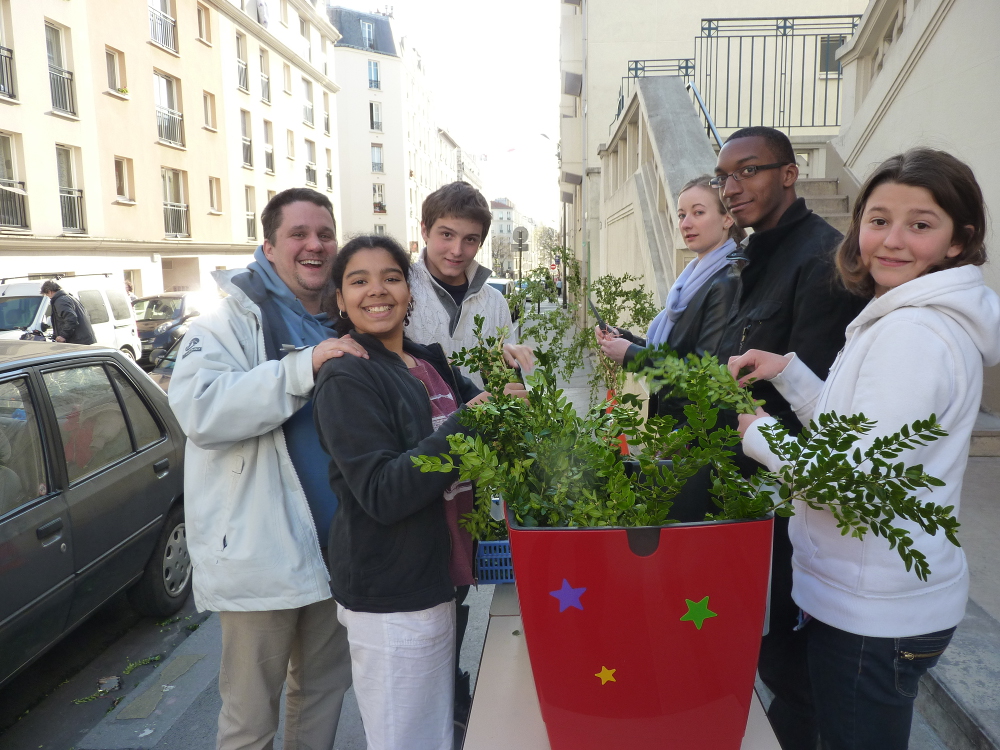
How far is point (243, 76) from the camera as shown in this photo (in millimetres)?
26422

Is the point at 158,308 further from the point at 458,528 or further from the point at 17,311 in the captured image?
the point at 458,528

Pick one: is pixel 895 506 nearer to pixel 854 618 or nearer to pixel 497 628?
pixel 854 618

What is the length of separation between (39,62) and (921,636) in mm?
20572

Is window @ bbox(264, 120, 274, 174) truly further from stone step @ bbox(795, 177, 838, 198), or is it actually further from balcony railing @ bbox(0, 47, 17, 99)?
stone step @ bbox(795, 177, 838, 198)

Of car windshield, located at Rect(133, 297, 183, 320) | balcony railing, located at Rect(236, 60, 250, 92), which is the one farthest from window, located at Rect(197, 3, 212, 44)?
car windshield, located at Rect(133, 297, 183, 320)

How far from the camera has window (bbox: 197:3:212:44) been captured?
23547mm

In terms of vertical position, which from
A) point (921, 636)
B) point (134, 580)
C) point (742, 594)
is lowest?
point (134, 580)

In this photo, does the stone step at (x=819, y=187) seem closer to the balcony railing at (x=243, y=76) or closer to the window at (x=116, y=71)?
the window at (x=116, y=71)

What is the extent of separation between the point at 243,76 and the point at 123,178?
27.2 ft

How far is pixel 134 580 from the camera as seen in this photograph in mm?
3742

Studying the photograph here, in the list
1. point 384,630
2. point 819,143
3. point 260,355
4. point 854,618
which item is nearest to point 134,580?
point 260,355

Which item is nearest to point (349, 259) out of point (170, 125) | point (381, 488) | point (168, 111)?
point (381, 488)

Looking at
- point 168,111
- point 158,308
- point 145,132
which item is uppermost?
point 168,111

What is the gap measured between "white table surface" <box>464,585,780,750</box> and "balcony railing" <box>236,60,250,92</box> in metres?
28.4
